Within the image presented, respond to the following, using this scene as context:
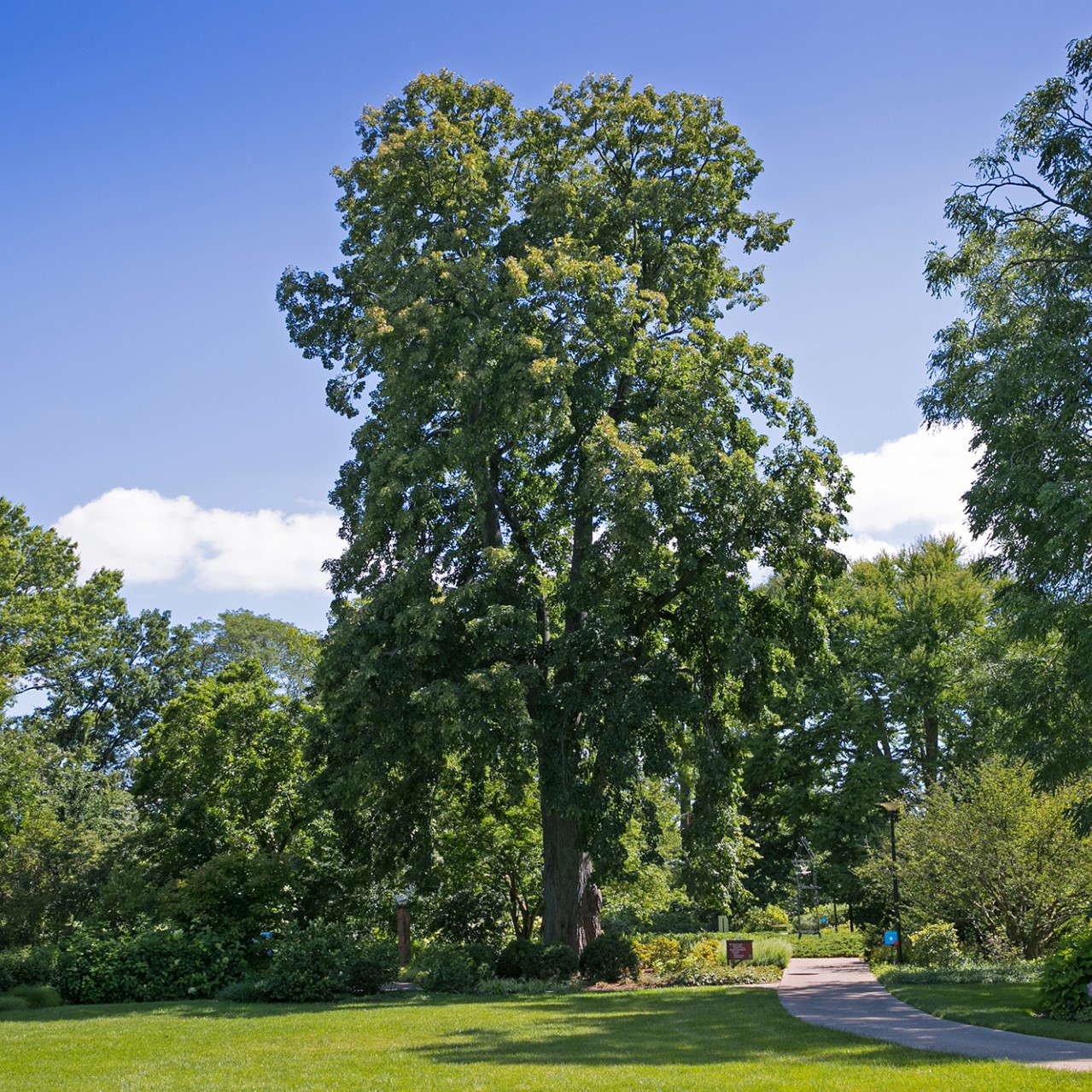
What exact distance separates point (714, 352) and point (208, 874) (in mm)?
13834

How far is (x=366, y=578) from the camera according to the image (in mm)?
20328

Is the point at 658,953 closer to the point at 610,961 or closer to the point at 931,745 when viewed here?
the point at 610,961

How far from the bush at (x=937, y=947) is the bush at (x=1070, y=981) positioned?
746cm

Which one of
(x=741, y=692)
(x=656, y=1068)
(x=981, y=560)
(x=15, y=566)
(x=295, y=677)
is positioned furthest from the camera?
(x=295, y=677)

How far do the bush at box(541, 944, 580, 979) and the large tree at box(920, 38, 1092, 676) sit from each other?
982 centimetres

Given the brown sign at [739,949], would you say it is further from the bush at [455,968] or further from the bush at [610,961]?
the bush at [455,968]

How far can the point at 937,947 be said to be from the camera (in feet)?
65.3

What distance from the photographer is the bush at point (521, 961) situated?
18188 millimetres

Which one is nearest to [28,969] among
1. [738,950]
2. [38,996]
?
[38,996]

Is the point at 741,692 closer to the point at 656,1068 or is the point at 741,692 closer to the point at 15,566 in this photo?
the point at 656,1068

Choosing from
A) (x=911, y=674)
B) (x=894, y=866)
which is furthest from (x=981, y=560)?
(x=911, y=674)

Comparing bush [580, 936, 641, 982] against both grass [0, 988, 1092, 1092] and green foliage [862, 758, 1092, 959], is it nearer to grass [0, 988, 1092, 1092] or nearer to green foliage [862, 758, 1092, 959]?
grass [0, 988, 1092, 1092]

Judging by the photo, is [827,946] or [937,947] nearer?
[937,947]

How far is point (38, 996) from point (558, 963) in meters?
8.55
